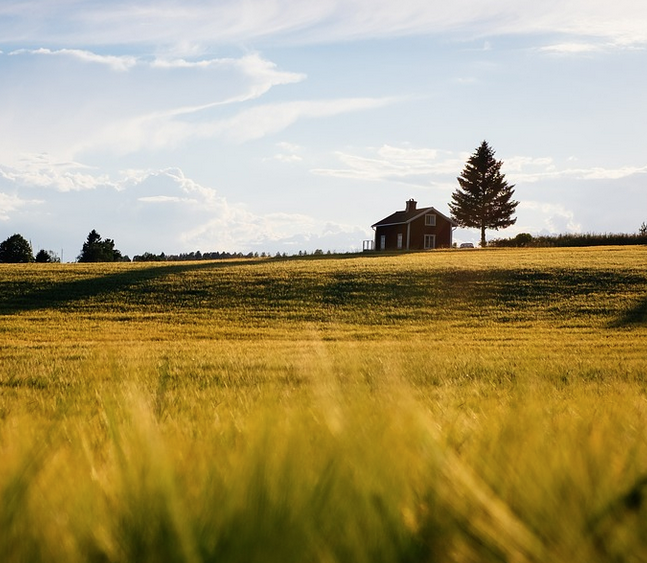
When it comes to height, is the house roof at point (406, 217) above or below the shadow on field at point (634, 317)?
above

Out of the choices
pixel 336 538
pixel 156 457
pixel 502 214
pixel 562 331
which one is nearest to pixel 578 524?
pixel 336 538

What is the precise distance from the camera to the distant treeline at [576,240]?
6488 cm

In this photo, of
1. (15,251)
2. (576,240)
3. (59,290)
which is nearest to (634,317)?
(59,290)

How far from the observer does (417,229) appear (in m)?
74.1

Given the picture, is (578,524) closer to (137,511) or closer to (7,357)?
(137,511)

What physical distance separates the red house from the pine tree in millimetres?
13106

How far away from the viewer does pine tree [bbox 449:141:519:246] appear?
291 feet

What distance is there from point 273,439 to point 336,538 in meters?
0.23

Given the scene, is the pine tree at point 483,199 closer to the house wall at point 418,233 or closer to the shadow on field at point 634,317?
the house wall at point 418,233

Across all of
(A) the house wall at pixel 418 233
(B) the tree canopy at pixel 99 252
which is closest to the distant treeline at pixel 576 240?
(A) the house wall at pixel 418 233

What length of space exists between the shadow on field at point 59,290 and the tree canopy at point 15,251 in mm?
29122

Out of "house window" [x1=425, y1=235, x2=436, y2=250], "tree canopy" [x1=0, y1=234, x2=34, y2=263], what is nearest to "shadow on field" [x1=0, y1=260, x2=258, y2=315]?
"tree canopy" [x1=0, y1=234, x2=34, y2=263]

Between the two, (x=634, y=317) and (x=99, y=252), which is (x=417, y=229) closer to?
(x=99, y=252)

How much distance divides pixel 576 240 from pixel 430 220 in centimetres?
1582
